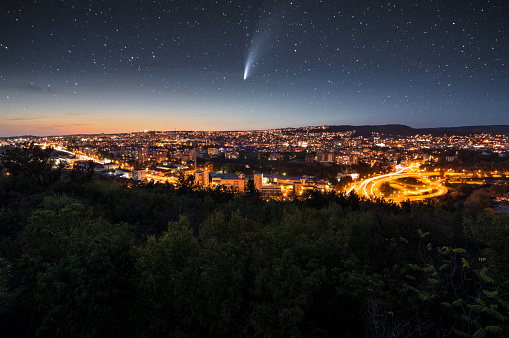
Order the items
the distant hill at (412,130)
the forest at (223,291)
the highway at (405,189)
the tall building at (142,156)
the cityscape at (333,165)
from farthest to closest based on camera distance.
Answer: the distant hill at (412,130), the tall building at (142,156), the cityscape at (333,165), the highway at (405,189), the forest at (223,291)

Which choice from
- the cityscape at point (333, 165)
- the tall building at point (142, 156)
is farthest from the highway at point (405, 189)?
the tall building at point (142, 156)

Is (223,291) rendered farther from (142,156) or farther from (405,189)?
(142,156)

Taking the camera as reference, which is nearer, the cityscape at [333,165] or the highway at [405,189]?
the highway at [405,189]

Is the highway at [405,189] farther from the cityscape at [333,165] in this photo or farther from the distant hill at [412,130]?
the distant hill at [412,130]

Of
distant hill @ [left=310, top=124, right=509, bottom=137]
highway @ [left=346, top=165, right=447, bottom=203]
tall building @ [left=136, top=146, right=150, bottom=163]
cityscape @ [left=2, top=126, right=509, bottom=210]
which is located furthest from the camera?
distant hill @ [left=310, top=124, right=509, bottom=137]

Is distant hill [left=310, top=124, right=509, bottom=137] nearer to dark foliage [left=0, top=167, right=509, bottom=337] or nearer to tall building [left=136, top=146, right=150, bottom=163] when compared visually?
tall building [left=136, top=146, right=150, bottom=163]

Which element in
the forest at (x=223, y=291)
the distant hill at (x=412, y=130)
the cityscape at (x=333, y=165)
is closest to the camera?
the forest at (x=223, y=291)

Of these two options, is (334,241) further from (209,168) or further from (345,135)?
(345,135)

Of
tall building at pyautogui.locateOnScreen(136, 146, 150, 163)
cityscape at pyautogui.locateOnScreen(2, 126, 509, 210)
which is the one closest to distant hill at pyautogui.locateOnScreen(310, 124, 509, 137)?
cityscape at pyautogui.locateOnScreen(2, 126, 509, 210)

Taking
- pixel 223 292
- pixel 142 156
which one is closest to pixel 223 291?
pixel 223 292

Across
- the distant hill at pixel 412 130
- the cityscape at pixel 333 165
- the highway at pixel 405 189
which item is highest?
the distant hill at pixel 412 130

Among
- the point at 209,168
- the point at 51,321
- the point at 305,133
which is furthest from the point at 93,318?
the point at 305,133

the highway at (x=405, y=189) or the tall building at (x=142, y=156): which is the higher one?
the tall building at (x=142, y=156)
